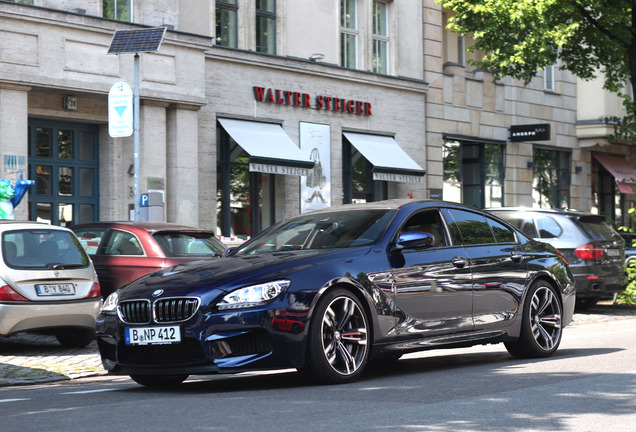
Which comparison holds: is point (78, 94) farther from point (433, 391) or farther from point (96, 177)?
point (433, 391)

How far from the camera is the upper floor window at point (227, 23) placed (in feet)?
81.1

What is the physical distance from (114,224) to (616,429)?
31.5 ft

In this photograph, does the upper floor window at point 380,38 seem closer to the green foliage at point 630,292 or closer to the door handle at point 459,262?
the green foliage at point 630,292

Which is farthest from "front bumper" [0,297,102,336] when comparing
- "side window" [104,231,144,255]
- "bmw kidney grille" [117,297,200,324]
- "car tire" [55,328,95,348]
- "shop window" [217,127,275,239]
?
"shop window" [217,127,275,239]

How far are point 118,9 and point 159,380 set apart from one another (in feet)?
48.4

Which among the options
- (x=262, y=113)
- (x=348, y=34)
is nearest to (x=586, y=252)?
(x=262, y=113)

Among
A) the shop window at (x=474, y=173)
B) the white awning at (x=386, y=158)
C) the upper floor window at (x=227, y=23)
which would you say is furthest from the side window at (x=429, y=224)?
the shop window at (x=474, y=173)

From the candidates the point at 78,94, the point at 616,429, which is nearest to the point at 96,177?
the point at 78,94

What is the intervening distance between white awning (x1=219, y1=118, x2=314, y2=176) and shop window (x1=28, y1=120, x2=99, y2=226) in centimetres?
339

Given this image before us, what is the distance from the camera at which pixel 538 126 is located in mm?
32562

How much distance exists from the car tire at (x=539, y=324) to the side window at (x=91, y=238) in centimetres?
643

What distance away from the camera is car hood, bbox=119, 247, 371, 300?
799 cm

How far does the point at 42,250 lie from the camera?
12.7 metres

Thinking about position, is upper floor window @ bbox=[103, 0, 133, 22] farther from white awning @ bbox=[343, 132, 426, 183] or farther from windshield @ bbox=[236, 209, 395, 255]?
windshield @ bbox=[236, 209, 395, 255]
